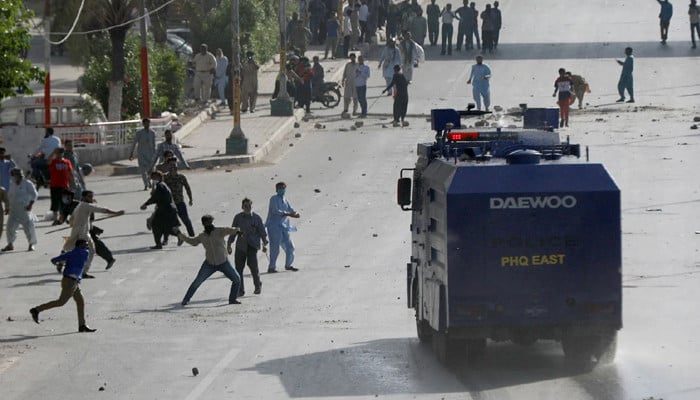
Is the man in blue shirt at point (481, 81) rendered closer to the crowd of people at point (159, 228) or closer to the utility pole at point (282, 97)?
the utility pole at point (282, 97)

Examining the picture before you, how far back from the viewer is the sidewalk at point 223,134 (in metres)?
36.8

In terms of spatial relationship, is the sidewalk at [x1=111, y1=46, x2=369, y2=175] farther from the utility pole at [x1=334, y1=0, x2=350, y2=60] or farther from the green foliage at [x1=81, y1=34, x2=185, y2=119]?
the utility pole at [x1=334, y1=0, x2=350, y2=60]

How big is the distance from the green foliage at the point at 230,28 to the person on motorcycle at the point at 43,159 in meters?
13.4

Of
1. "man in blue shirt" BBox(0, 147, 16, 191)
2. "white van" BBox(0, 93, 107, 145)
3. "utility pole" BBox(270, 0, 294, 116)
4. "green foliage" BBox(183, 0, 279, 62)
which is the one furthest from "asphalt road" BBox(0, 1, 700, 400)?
"green foliage" BBox(183, 0, 279, 62)

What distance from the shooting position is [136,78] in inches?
1693

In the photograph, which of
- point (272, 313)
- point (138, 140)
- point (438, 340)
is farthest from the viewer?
point (138, 140)

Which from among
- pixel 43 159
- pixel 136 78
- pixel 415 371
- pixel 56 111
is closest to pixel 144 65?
pixel 56 111

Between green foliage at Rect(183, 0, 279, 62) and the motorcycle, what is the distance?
148 inches

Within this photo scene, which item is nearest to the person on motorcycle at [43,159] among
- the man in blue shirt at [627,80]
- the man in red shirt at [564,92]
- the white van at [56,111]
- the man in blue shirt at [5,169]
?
the man in blue shirt at [5,169]

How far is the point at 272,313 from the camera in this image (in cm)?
2097

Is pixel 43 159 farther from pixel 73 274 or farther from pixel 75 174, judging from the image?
pixel 73 274

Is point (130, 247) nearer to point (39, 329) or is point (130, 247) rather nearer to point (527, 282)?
point (39, 329)

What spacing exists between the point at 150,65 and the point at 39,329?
2365 centimetres

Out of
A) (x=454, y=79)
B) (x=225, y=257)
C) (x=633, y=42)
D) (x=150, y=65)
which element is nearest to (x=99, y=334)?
(x=225, y=257)
